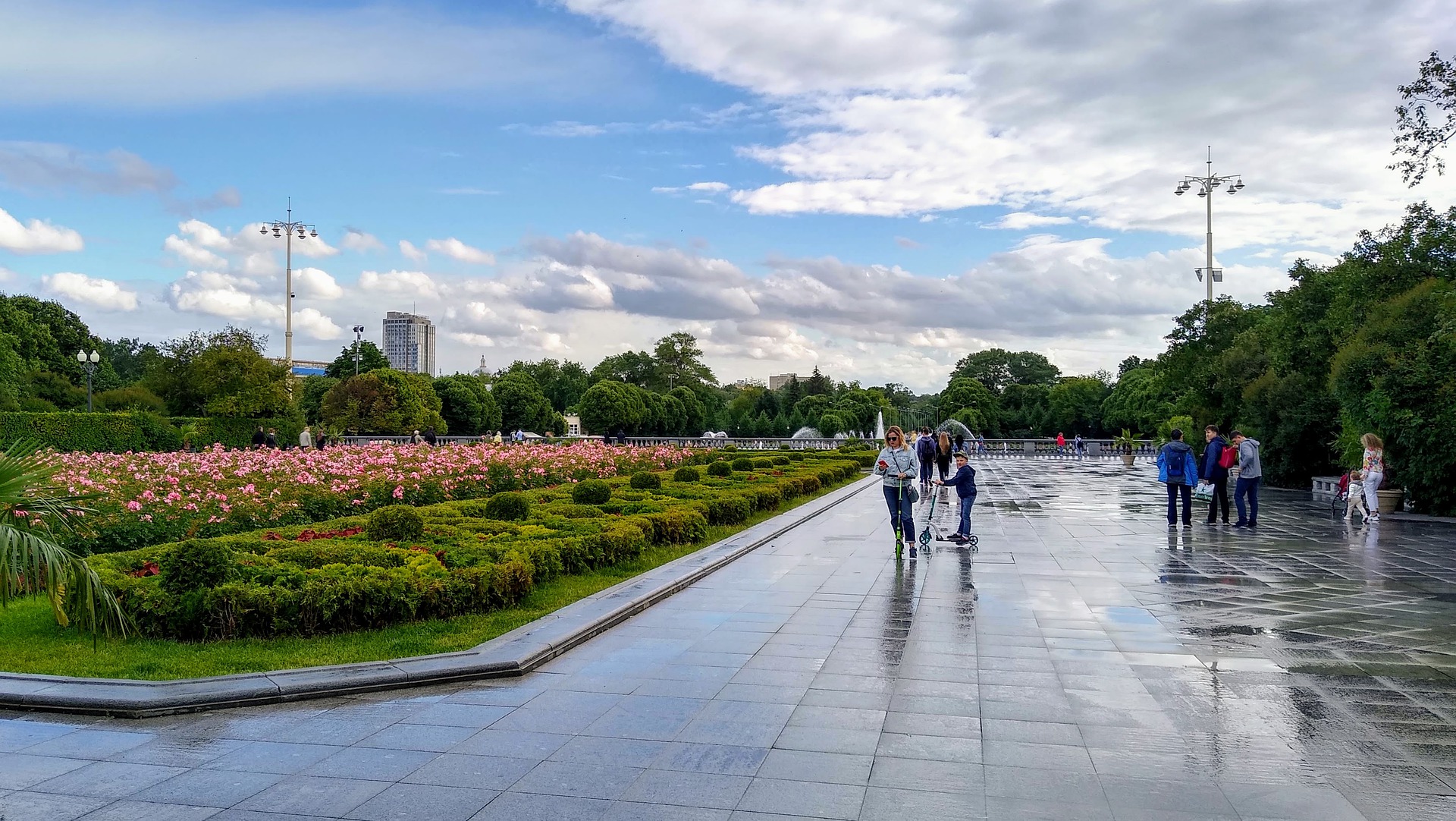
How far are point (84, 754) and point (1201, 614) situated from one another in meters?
7.92

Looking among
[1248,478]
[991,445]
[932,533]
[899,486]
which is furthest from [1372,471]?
[991,445]

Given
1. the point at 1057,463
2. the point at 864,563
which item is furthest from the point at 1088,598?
the point at 1057,463

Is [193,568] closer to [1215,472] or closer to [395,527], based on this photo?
[395,527]

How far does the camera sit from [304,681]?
583 cm

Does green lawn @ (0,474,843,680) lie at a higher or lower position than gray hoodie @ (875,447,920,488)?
lower

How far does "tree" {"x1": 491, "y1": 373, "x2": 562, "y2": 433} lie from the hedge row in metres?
31.2

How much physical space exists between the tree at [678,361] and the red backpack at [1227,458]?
76.3 metres

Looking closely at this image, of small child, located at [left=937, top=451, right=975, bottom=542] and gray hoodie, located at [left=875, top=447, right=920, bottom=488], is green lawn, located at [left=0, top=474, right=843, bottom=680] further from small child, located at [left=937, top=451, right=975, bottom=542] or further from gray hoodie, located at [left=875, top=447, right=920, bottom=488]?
small child, located at [left=937, top=451, right=975, bottom=542]

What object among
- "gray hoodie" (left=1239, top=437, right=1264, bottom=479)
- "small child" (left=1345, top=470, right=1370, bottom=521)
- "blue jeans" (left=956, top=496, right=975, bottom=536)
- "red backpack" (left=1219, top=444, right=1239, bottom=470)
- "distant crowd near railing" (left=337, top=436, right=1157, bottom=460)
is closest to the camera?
"blue jeans" (left=956, top=496, right=975, bottom=536)

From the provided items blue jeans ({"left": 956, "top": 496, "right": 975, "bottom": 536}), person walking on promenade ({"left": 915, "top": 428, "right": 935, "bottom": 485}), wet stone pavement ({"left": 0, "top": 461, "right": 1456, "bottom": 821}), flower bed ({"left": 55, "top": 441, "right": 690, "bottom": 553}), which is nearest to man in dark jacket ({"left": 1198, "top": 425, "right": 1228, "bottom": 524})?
blue jeans ({"left": 956, "top": 496, "right": 975, "bottom": 536})

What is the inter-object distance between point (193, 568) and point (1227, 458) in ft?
51.6

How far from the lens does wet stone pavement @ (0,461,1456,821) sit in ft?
13.6

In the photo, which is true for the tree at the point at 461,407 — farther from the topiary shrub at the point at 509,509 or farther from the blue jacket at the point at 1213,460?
the blue jacket at the point at 1213,460

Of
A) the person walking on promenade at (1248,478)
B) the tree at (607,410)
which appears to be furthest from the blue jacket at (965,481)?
the tree at (607,410)
